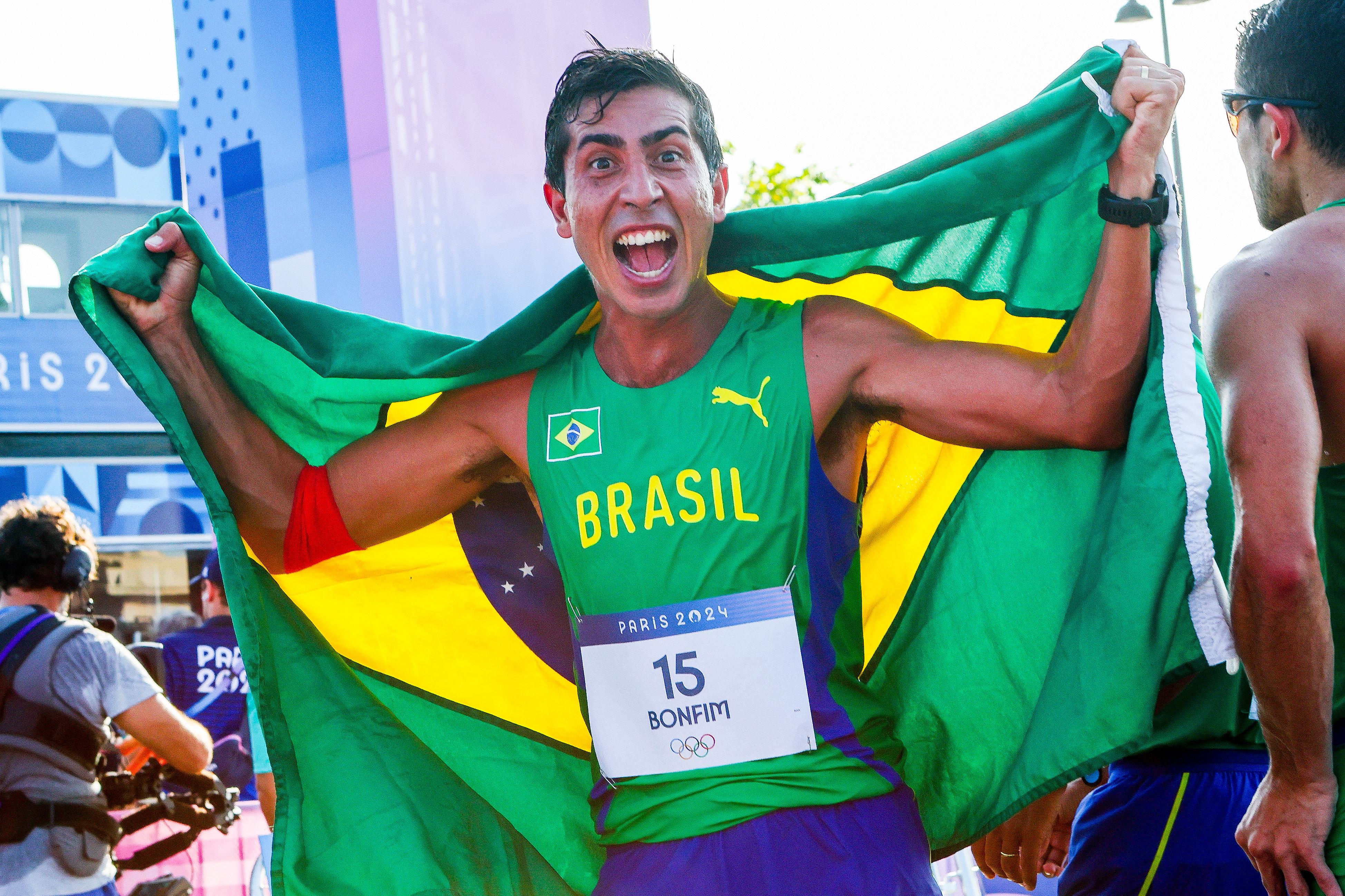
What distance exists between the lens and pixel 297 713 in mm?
2816

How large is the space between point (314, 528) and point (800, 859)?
1.32 meters

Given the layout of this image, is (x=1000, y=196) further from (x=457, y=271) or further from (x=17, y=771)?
(x=17, y=771)

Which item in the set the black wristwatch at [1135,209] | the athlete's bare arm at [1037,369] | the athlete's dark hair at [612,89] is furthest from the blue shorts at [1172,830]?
the athlete's dark hair at [612,89]

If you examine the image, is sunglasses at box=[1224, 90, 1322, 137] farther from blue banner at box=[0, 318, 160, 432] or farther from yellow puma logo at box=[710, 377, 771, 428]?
blue banner at box=[0, 318, 160, 432]


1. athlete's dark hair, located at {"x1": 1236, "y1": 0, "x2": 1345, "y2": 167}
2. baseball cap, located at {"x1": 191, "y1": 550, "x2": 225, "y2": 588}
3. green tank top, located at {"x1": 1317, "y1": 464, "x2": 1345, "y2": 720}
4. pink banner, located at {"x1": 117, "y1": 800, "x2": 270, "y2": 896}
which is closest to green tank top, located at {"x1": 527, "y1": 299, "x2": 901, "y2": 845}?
green tank top, located at {"x1": 1317, "y1": 464, "x2": 1345, "y2": 720}

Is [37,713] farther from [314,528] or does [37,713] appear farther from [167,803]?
[167,803]

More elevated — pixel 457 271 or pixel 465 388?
pixel 457 271

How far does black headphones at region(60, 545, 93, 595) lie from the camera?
158 inches

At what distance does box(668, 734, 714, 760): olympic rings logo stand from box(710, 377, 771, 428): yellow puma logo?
0.60 m

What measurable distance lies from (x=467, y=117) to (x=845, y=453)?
211cm

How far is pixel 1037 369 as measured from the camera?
7.53ft

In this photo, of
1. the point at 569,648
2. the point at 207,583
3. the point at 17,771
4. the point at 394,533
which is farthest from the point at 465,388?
the point at 207,583

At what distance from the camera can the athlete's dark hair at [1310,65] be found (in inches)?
83.5

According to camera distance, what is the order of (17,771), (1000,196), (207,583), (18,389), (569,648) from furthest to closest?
1. (18,389)
2. (207,583)
3. (17,771)
4. (569,648)
5. (1000,196)
